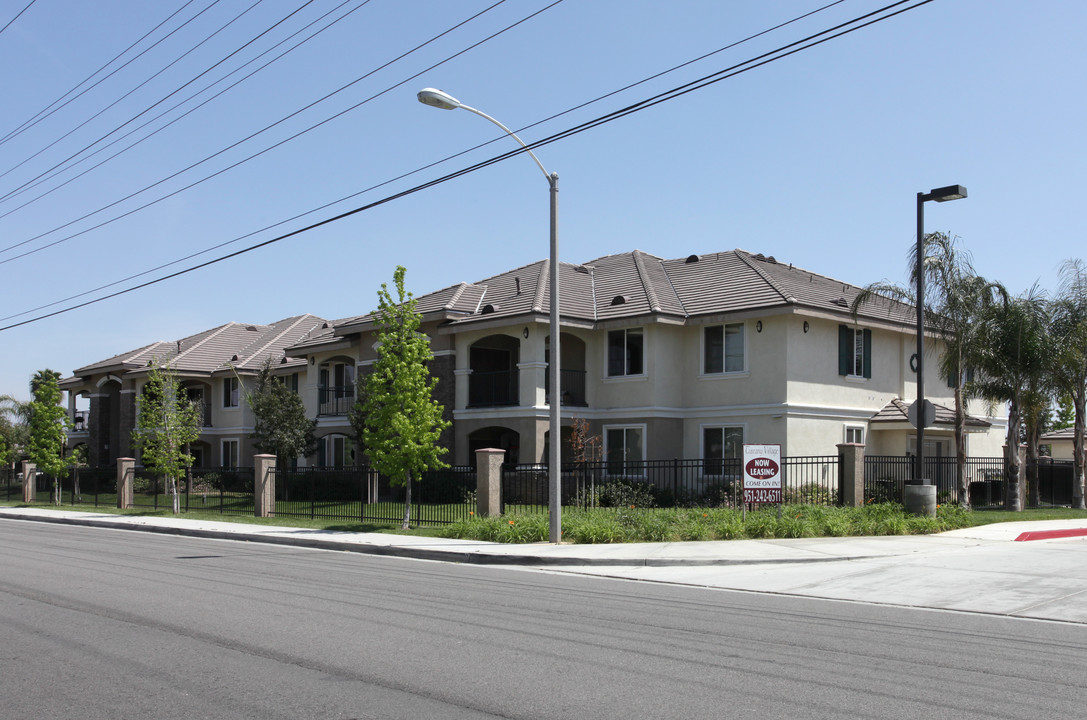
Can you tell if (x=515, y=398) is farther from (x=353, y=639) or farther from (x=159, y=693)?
(x=159, y=693)

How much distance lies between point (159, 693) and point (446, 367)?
2637 centimetres

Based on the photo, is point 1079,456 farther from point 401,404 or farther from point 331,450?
point 331,450

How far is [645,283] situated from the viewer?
33188 millimetres

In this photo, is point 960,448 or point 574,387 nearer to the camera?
point 960,448

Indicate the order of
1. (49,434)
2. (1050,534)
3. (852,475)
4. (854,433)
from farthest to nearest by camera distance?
(49,434), (854,433), (852,475), (1050,534)

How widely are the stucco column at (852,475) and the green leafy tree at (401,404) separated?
9.46 m

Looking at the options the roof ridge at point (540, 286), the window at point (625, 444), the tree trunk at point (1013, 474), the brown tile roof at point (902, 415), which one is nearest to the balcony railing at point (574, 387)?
the window at point (625, 444)

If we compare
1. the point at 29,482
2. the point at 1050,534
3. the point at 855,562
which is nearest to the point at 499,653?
the point at 855,562

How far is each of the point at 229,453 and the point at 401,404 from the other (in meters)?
Result: 29.9

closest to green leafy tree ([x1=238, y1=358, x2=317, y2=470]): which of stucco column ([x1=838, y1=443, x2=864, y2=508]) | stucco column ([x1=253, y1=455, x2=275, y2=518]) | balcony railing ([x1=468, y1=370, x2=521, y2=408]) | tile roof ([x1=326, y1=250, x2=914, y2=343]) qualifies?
tile roof ([x1=326, y1=250, x2=914, y2=343])

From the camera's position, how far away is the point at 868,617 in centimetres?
1067

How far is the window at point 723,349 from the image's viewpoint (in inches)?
1184

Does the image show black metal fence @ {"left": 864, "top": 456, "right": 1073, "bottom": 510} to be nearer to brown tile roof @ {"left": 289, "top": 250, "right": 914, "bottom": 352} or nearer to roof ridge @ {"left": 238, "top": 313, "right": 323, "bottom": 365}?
brown tile roof @ {"left": 289, "top": 250, "right": 914, "bottom": 352}

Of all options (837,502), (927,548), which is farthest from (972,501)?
(927,548)
